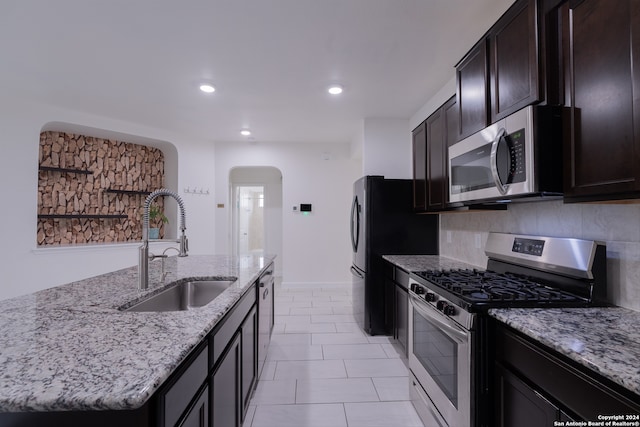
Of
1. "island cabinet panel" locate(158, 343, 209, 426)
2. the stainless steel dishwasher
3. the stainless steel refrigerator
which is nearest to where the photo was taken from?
"island cabinet panel" locate(158, 343, 209, 426)

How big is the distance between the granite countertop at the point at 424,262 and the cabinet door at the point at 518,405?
3.34ft

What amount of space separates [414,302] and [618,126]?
4.46ft

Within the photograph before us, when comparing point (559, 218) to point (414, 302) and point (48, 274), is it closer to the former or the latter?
point (414, 302)

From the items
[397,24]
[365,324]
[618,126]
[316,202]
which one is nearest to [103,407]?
[618,126]

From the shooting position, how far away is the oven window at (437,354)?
1.42 m

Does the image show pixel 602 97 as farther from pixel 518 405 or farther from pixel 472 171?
pixel 518 405

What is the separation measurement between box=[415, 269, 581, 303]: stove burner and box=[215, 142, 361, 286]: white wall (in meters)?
3.33

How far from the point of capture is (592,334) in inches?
38.3

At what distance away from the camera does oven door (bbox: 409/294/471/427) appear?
1321 mm

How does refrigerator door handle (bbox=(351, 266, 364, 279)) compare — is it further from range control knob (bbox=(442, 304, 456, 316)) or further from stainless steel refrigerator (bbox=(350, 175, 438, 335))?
range control knob (bbox=(442, 304, 456, 316))

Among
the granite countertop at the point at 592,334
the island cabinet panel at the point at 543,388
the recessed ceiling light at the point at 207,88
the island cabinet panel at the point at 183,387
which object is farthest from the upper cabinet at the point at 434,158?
the recessed ceiling light at the point at 207,88

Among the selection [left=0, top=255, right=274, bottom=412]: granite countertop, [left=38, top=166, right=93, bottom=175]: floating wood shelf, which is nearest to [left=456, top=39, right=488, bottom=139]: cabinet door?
[left=0, top=255, right=274, bottom=412]: granite countertop

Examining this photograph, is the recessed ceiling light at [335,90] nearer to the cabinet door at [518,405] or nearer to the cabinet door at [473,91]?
the cabinet door at [473,91]

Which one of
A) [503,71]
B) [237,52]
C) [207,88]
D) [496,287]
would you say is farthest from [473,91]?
[207,88]
